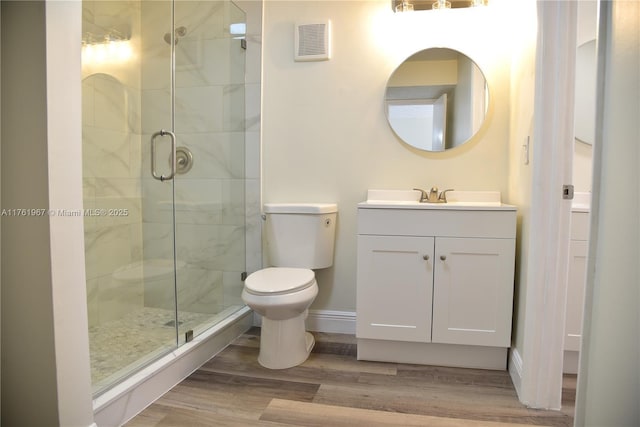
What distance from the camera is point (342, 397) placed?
1.63 m

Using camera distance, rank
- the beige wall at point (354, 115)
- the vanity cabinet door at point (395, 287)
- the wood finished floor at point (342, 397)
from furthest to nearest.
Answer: the beige wall at point (354, 115) → the vanity cabinet door at point (395, 287) → the wood finished floor at point (342, 397)

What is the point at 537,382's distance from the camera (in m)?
1.53

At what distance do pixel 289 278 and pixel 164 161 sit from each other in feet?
3.47

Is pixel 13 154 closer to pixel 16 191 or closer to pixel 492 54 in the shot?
pixel 16 191

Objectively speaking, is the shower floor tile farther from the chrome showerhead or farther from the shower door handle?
the chrome showerhead

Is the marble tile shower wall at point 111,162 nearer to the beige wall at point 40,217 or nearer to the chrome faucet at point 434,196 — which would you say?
the beige wall at point 40,217

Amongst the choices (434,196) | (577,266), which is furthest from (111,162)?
Result: (577,266)

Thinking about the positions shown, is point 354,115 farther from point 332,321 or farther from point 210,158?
point 332,321

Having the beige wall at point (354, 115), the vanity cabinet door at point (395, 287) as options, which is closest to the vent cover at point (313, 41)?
the beige wall at point (354, 115)

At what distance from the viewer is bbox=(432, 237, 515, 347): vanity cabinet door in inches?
70.7

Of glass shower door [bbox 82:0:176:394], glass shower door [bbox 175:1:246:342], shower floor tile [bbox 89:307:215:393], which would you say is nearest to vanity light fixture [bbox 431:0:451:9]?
glass shower door [bbox 175:1:246:342]

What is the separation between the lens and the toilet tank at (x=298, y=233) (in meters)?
2.19

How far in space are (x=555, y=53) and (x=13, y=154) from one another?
1.85 meters

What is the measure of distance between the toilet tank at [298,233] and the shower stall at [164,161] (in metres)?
0.34
